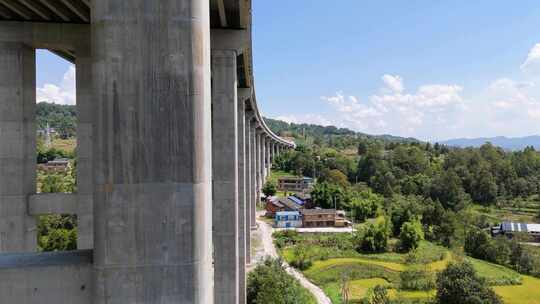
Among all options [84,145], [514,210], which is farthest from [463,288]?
[514,210]

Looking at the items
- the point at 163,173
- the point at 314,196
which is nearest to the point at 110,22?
the point at 163,173

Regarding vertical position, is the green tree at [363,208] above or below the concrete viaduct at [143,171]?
below

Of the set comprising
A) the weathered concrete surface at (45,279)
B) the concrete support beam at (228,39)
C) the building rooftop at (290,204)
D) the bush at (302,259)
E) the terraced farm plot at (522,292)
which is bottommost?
the terraced farm plot at (522,292)

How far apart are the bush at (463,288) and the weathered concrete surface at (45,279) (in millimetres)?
24549

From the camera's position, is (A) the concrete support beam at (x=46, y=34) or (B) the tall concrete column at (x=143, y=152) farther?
(A) the concrete support beam at (x=46, y=34)

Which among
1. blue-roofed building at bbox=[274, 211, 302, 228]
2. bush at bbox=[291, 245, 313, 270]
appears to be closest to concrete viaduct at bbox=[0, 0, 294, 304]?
bush at bbox=[291, 245, 313, 270]

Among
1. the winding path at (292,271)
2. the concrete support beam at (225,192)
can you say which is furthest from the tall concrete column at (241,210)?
the winding path at (292,271)

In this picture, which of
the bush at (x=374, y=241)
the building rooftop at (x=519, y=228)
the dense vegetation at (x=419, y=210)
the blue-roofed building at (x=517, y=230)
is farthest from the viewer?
the building rooftop at (x=519, y=228)

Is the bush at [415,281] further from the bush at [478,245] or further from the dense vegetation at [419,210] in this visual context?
the bush at [478,245]

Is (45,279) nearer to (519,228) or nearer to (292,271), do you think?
(292,271)

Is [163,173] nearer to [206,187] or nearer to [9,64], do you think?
[206,187]

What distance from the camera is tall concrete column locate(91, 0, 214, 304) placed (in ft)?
18.7

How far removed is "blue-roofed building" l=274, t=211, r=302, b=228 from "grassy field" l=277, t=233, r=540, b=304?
24.1ft

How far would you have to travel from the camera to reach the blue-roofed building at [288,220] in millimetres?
47062
